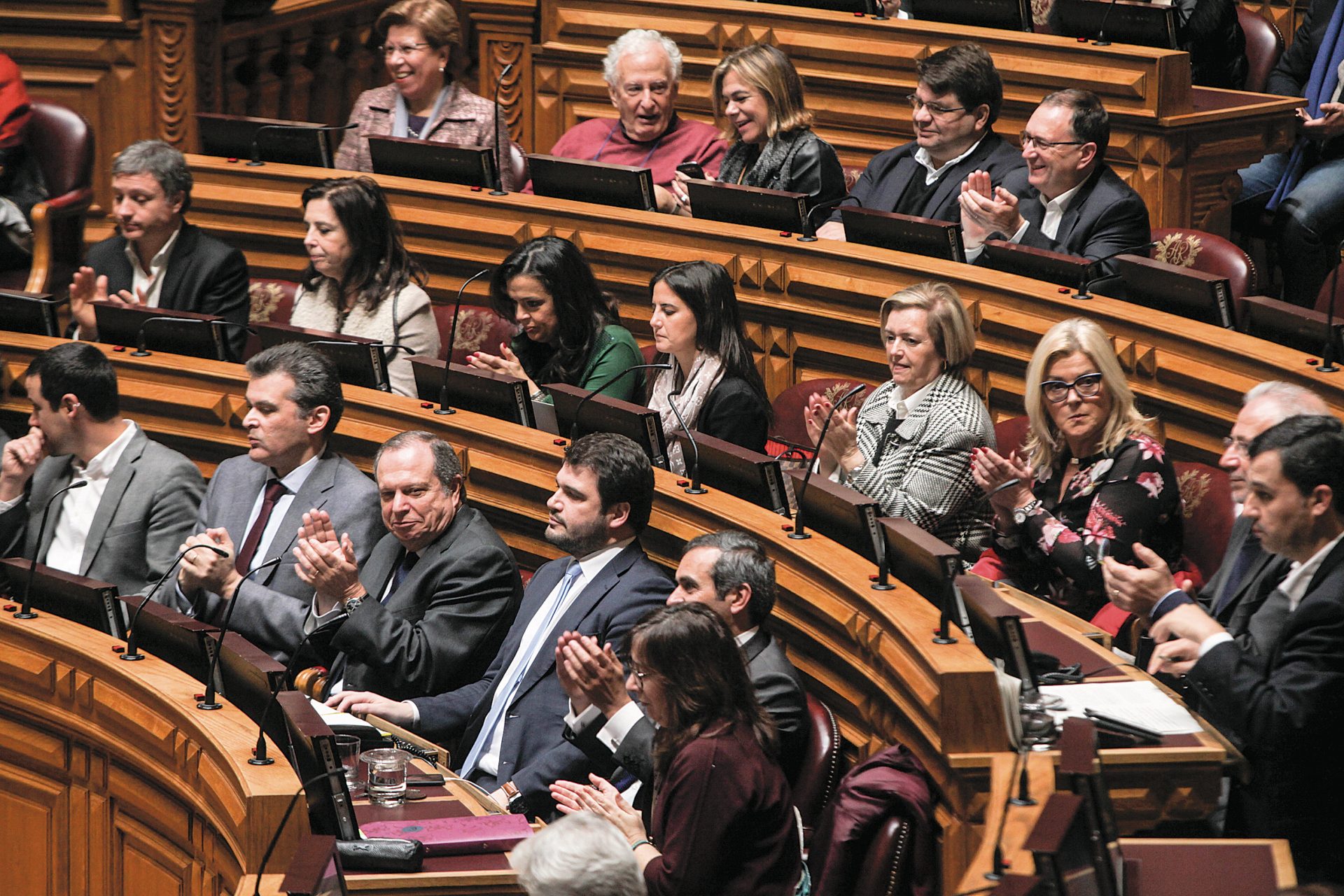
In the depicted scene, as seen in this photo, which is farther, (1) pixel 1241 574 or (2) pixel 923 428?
(2) pixel 923 428

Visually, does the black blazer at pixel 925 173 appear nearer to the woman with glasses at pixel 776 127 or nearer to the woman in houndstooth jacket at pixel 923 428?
the woman with glasses at pixel 776 127

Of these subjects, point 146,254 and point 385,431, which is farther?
point 146,254

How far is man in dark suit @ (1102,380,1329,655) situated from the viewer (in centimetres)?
193

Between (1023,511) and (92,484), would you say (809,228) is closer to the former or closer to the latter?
(1023,511)

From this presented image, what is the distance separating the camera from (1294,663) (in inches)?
70.9

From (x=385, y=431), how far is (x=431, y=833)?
3.95 feet

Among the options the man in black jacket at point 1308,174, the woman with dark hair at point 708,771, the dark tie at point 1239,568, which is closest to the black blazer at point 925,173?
the man in black jacket at point 1308,174

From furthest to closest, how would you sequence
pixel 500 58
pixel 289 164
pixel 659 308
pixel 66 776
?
pixel 500 58
pixel 289 164
pixel 659 308
pixel 66 776

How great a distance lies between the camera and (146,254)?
359 cm

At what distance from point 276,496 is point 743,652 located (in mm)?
1133

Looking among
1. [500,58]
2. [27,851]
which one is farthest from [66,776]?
[500,58]

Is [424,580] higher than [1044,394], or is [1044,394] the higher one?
[1044,394]

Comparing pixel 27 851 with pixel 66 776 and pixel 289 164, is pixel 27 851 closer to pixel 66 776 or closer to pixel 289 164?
pixel 66 776

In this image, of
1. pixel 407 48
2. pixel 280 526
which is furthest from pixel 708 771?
pixel 407 48
